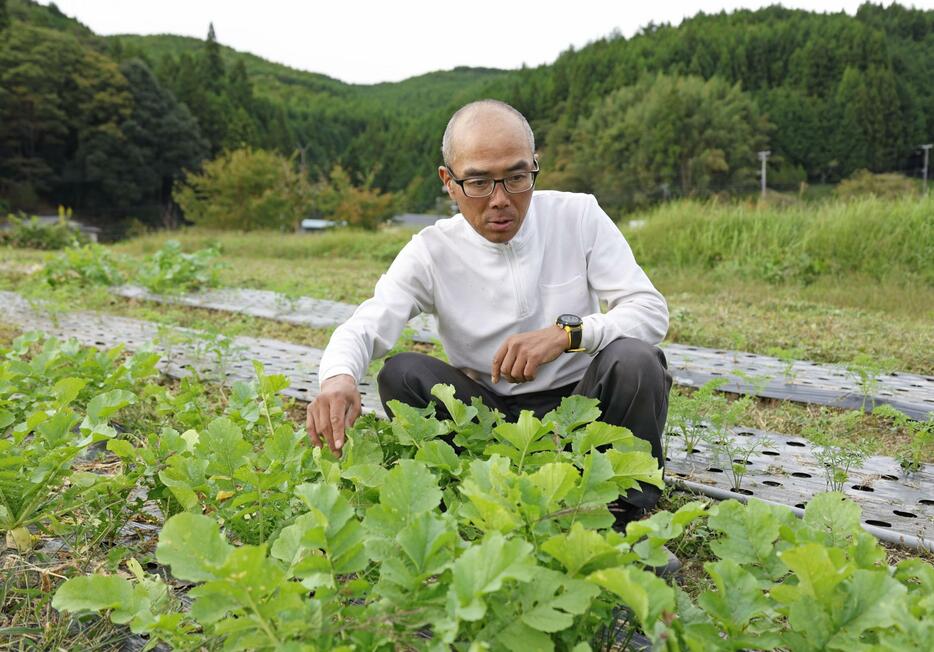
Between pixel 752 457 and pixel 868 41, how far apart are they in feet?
250

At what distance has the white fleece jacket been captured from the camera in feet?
7.40

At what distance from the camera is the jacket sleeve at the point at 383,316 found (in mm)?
1939

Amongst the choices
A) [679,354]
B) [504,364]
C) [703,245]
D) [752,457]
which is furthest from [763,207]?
[504,364]

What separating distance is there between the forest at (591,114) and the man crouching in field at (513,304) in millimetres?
32839

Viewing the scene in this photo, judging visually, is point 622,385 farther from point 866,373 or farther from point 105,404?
point 866,373

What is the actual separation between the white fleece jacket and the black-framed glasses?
217 mm

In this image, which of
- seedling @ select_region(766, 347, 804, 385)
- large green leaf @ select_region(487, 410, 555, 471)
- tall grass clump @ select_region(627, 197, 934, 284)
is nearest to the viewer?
large green leaf @ select_region(487, 410, 555, 471)

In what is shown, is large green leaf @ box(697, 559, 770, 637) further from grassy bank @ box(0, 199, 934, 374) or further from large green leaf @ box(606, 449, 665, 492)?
grassy bank @ box(0, 199, 934, 374)

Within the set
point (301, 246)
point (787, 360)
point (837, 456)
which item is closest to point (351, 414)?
point (837, 456)

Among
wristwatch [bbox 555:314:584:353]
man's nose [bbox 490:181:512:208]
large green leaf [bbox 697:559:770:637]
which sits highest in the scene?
man's nose [bbox 490:181:512:208]

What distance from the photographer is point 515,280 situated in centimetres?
227

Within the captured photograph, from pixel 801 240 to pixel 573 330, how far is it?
7485mm

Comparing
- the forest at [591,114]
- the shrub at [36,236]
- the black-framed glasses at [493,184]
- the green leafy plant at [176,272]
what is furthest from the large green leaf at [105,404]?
the forest at [591,114]

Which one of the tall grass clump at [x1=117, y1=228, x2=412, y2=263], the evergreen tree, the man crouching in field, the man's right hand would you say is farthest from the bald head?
the evergreen tree
